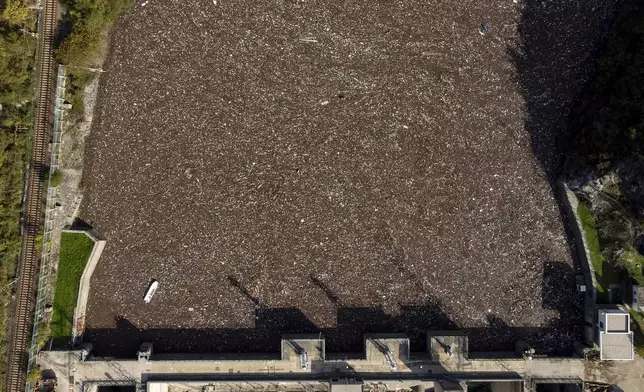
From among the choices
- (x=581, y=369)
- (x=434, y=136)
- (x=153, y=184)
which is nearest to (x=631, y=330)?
(x=581, y=369)

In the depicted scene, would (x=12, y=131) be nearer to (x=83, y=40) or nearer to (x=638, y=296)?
(x=83, y=40)

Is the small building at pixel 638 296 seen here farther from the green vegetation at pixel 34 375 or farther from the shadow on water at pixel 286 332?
the green vegetation at pixel 34 375

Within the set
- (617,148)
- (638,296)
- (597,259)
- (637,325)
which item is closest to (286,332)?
(597,259)

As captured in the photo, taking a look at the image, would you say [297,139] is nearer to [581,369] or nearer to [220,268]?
[220,268]

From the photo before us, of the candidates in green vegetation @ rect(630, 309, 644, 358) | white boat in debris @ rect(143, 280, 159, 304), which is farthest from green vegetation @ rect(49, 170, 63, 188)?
green vegetation @ rect(630, 309, 644, 358)

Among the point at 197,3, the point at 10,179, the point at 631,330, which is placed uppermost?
the point at 197,3

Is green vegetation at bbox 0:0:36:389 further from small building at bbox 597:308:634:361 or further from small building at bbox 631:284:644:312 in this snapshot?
small building at bbox 631:284:644:312
